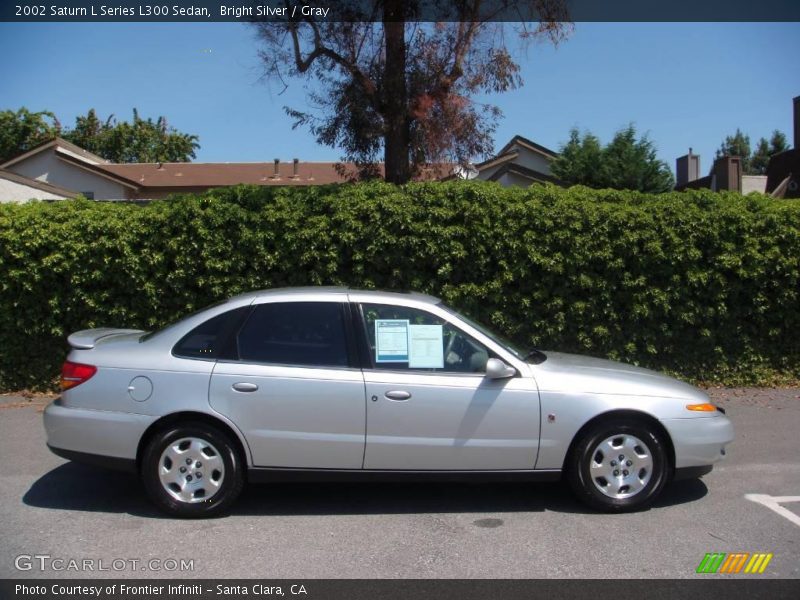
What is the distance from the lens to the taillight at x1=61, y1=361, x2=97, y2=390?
17.2 ft

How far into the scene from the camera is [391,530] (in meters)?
5.01

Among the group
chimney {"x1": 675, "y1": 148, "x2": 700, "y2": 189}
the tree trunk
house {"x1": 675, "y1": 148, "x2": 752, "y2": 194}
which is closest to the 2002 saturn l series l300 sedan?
the tree trunk

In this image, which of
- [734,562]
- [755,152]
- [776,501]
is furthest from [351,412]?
[755,152]

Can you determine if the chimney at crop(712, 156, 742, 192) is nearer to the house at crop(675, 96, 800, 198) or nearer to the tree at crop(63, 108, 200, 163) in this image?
the house at crop(675, 96, 800, 198)

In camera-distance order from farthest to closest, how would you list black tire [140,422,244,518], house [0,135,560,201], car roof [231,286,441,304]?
1. house [0,135,560,201]
2. car roof [231,286,441,304]
3. black tire [140,422,244,518]

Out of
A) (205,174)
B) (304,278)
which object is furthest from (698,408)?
(205,174)

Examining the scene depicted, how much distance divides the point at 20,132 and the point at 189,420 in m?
46.2

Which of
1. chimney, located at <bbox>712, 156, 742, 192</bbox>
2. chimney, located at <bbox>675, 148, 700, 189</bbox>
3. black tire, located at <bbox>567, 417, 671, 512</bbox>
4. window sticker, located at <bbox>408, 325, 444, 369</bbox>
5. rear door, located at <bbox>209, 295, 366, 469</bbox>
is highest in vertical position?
chimney, located at <bbox>675, 148, 700, 189</bbox>

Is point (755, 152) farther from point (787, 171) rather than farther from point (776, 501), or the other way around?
point (776, 501)

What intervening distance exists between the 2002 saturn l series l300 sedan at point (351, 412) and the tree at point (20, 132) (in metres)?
44.4

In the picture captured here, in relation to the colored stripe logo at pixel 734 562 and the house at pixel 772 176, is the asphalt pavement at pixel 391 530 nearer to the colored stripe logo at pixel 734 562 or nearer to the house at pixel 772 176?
the colored stripe logo at pixel 734 562

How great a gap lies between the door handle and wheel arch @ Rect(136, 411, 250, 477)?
26 centimetres

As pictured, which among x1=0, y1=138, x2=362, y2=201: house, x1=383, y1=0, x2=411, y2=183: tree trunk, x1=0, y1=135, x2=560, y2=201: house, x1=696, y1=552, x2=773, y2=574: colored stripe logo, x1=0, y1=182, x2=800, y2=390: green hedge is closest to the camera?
x1=696, y1=552, x2=773, y2=574: colored stripe logo

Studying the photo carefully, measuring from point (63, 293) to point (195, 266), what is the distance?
65.0 inches
